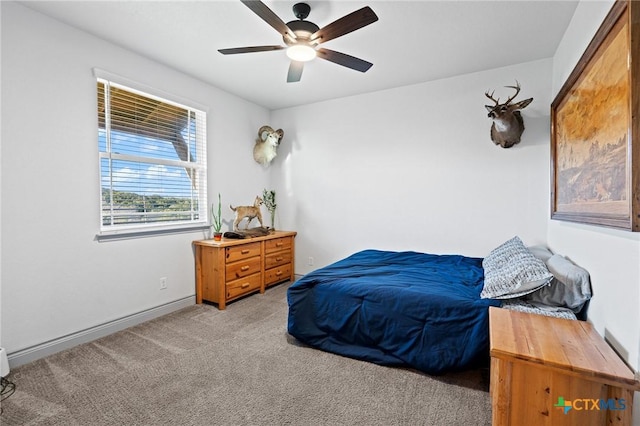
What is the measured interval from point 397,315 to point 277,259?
231cm

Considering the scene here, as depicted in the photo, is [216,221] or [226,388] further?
[216,221]

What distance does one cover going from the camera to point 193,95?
3469 mm

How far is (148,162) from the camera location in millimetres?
3062

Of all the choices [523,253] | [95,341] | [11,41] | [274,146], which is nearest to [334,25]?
[523,253]

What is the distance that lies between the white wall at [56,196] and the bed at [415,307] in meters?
1.67

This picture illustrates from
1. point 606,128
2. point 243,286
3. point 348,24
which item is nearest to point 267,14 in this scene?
point 348,24

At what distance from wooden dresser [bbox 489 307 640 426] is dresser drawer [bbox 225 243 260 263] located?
2.71 m

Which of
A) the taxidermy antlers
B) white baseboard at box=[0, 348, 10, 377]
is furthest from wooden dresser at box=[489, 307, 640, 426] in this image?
the taxidermy antlers

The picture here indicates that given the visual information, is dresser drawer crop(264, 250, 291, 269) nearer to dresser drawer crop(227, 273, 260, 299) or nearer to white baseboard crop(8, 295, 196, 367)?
dresser drawer crop(227, 273, 260, 299)

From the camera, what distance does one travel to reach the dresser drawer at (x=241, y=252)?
339 cm

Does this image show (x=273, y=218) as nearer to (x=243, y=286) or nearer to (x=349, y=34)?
(x=243, y=286)

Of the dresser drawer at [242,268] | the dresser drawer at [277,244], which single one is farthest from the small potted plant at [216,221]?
the dresser drawer at [277,244]

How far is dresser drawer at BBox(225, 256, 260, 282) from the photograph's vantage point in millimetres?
3400

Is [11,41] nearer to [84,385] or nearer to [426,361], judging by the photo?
[84,385]
